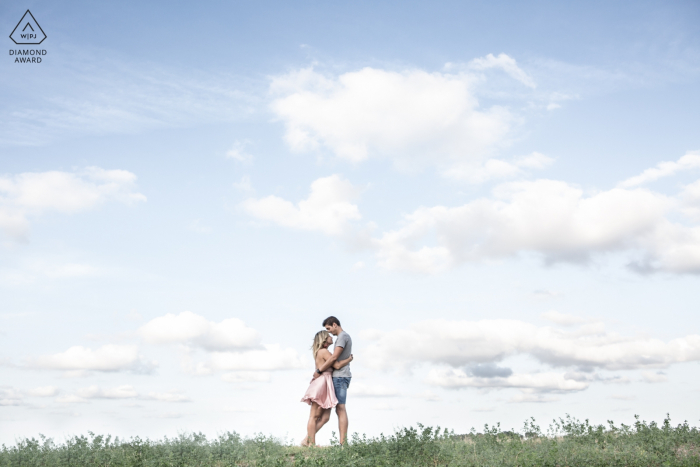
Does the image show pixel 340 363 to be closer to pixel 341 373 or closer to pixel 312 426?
pixel 341 373

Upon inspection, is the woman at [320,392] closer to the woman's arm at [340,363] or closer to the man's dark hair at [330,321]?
the woman's arm at [340,363]

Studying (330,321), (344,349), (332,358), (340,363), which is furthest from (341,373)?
(330,321)

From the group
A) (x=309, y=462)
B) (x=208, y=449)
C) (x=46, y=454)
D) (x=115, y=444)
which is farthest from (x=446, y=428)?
(x=46, y=454)

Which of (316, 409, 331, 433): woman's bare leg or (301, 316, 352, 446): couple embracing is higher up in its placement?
(301, 316, 352, 446): couple embracing

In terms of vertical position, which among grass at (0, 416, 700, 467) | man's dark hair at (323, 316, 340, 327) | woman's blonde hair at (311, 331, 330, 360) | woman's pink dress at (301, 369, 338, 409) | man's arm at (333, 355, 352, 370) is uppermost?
man's dark hair at (323, 316, 340, 327)

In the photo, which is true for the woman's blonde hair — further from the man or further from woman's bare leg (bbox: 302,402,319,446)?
woman's bare leg (bbox: 302,402,319,446)

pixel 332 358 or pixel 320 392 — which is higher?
pixel 332 358

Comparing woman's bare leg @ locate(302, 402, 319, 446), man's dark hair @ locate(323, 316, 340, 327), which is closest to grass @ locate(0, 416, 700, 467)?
woman's bare leg @ locate(302, 402, 319, 446)

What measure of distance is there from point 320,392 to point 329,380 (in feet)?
1.08

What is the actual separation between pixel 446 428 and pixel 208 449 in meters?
5.19

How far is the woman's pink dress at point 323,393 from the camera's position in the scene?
43.0 ft

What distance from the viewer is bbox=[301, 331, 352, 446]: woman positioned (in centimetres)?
1312

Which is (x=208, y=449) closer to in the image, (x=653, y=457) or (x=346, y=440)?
(x=346, y=440)

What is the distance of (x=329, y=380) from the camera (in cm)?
1320
